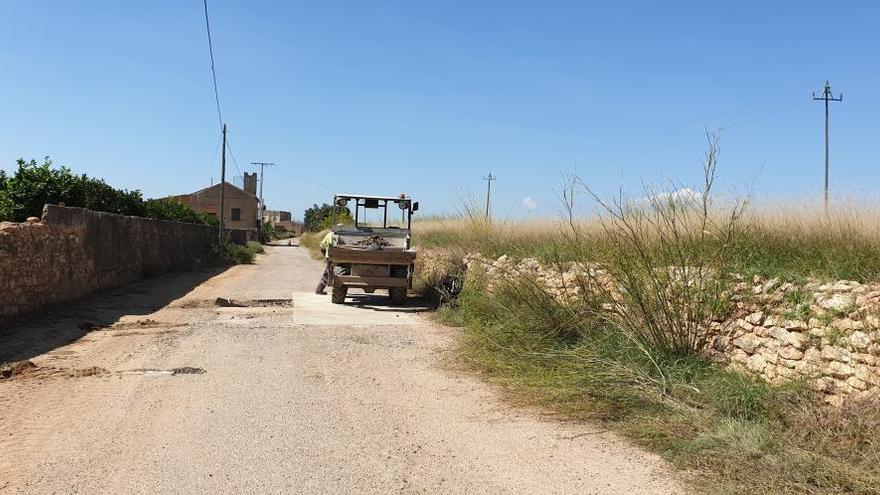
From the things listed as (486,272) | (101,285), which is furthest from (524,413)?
(101,285)

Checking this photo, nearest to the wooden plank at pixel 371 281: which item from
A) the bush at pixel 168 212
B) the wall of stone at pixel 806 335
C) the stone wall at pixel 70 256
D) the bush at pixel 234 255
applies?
the stone wall at pixel 70 256

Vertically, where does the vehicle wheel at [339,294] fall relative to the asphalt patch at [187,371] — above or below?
above

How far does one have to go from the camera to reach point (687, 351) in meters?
6.87

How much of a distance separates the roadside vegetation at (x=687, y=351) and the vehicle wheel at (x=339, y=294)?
5.48m

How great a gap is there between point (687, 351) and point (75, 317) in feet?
31.6

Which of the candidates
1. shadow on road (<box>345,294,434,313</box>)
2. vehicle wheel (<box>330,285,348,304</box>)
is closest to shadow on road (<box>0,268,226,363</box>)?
vehicle wheel (<box>330,285,348,304</box>)

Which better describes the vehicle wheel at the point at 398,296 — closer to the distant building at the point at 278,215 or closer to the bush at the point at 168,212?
the bush at the point at 168,212

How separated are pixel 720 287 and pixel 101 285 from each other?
1272cm

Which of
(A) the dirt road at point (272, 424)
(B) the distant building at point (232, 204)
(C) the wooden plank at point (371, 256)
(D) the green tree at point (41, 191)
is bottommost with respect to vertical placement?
(A) the dirt road at point (272, 424)

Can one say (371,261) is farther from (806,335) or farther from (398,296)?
(806,335)

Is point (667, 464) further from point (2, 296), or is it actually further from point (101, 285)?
point (101, 285)

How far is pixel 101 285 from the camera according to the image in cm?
1464

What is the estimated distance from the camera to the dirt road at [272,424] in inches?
178

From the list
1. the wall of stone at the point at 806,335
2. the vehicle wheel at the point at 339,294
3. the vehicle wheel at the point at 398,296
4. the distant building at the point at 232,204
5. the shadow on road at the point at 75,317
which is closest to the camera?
the wall of stone at the point at 806,335
